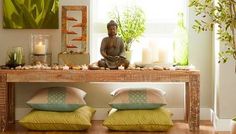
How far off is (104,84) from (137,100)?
0.67 metres

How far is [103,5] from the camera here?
5.13m

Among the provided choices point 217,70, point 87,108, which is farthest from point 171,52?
point 87,108

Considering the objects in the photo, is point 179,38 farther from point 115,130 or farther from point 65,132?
point 65,132

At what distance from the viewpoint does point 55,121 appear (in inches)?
172

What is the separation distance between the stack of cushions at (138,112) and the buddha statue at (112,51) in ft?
0.92

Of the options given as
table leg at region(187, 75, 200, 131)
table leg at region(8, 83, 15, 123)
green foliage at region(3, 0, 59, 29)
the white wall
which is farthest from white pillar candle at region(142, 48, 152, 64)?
table leg at region(8, 83, 15, 123)

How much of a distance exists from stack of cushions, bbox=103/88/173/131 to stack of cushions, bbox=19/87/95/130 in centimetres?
25

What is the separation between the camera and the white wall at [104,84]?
4.96 meters

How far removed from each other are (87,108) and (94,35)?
31.5 inches

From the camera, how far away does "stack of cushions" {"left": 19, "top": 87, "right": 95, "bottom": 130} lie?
4.36m

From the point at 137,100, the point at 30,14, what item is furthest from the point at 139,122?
the point at 30,14

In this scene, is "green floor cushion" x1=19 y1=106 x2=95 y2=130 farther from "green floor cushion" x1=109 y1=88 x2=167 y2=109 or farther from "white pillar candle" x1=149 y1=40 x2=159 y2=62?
"white pillar candle" x1=149 y1=40 x2=159 y2=62

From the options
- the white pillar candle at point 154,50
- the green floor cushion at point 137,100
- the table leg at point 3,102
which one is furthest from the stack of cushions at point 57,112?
the white pillar candle at point 154,50

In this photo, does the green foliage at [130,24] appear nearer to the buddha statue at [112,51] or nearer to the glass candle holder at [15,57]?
the buddha statue at [112,51]
